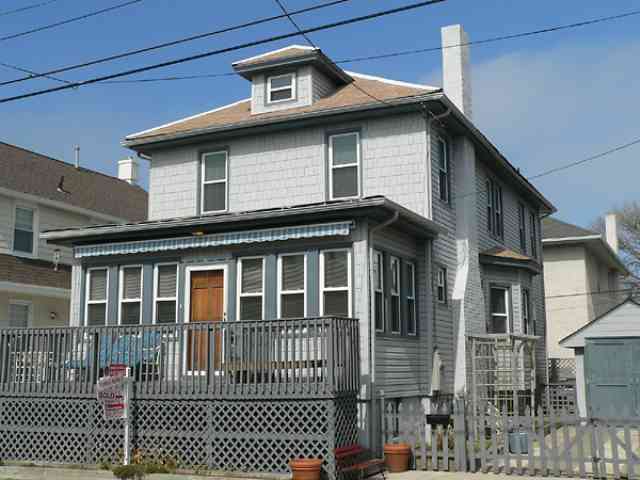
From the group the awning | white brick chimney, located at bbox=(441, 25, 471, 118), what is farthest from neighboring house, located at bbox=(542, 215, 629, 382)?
the awning

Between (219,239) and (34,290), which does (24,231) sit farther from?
(219,239)

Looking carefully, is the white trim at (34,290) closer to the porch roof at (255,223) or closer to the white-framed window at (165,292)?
the porch roof at (255,223)

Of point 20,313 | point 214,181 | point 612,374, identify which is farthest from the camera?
point 20,313

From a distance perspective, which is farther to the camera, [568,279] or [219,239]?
[568,279]

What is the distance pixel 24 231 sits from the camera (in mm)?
24406

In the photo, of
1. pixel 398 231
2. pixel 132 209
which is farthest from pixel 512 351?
pixel 132 209

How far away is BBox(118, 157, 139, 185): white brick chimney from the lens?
34.5 m

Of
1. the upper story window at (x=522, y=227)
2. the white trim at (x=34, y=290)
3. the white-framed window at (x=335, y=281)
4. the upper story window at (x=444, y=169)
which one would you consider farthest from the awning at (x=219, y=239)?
the upper story window at (x=522, y=227)

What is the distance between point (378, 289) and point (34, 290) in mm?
12657

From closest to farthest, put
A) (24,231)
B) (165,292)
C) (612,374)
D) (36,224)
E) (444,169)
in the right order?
(165,292) < (444,169) < (612,374) < (24,231) < (36,224)

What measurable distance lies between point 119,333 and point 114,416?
1.75 meters

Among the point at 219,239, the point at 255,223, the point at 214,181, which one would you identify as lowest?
the point at 219,239

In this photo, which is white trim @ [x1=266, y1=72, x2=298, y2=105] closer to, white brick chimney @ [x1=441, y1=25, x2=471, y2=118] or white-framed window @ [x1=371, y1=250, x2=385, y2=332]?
white brick chimney @ [x1=441, y1=25, x2=471, y2=118]

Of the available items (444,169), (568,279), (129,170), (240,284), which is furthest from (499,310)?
(129,170)
